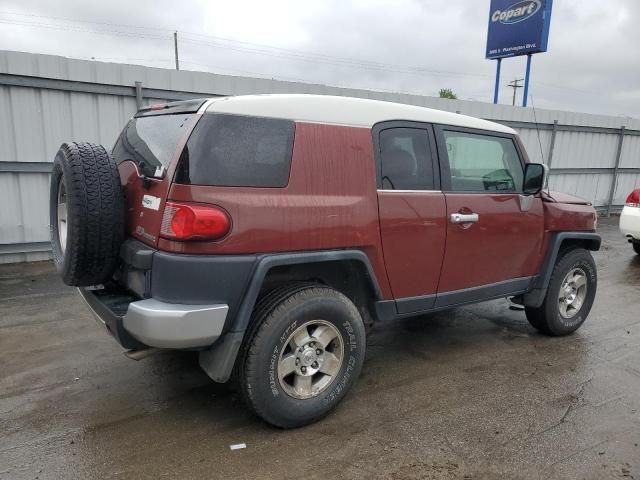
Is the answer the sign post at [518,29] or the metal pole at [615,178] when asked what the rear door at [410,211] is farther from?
the metal pole at [615,178]

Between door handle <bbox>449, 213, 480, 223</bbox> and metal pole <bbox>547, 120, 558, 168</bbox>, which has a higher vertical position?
metal pole <bbox>547, 120, 558, 168</bbox>

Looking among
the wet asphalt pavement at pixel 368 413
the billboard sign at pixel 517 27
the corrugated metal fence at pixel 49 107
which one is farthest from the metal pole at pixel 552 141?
the wet asphalt pavement at pixel 368 413

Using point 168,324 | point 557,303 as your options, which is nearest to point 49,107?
point 168,324

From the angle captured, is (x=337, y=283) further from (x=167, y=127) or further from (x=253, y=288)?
(x=167, y=127)

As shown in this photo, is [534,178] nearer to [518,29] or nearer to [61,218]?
[61,218]

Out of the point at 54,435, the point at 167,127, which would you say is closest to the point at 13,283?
the point at 54,435

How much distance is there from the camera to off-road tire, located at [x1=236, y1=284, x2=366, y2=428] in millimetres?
2646

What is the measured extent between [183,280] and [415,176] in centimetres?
172

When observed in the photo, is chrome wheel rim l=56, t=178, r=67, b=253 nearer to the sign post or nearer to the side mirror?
the side mirror

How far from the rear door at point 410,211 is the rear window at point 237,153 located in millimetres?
703

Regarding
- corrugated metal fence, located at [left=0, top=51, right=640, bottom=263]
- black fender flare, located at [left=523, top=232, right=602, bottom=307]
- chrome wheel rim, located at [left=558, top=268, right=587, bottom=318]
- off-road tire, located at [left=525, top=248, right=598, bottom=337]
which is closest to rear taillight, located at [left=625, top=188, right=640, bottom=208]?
corrugated metal fence, located at [left=0, top=51, right=640, bottom=263]

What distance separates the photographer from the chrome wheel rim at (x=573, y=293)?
4.43 meters

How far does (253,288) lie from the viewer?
8.48ft

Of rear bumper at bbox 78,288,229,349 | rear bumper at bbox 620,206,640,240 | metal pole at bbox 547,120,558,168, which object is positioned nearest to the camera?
rear bumper at bbox 78,288,229,349
